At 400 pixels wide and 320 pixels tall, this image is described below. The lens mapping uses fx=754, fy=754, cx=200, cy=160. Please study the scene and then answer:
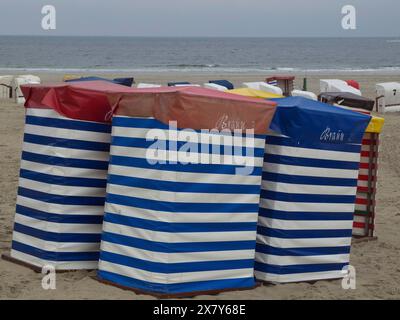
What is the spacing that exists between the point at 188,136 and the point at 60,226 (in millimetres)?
1265

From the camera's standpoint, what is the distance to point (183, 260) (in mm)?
5020

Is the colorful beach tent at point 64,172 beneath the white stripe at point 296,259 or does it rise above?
above

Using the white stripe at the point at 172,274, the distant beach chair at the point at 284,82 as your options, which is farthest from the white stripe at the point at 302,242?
the distant beach chair at the point at 284,82

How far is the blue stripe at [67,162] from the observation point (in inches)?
215

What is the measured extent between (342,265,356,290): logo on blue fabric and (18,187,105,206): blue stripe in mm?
1934

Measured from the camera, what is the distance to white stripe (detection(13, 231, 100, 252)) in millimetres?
5586

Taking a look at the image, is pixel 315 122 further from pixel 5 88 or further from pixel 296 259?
pixel 5 88

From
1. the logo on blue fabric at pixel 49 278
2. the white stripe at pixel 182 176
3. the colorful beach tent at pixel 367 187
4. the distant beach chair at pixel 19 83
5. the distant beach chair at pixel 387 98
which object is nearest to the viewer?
the white stripe at pixel 182 176

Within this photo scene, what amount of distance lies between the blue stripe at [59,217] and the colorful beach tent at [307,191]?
1.25 meters

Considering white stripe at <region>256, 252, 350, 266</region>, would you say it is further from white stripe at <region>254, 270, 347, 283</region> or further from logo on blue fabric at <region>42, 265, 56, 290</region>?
logo on blue fabric at <region>42, 265, 56, 290</region>

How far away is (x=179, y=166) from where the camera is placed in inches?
194

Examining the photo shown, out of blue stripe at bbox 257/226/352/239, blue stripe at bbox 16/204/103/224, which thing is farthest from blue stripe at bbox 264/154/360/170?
blue stripe at bbox 16/204/103/224

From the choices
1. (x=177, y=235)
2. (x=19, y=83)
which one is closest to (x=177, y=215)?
(x=177, y=235)

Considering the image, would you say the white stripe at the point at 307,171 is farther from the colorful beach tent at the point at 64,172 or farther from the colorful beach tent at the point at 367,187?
the colorful beach tent at the point at 367,187
